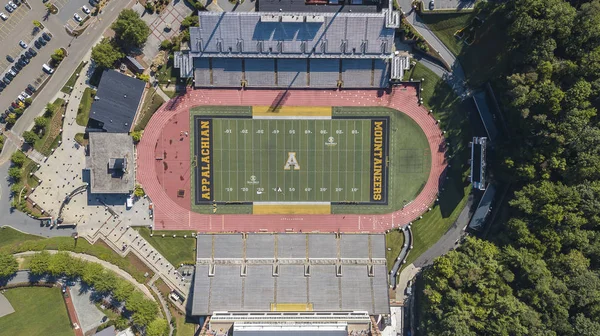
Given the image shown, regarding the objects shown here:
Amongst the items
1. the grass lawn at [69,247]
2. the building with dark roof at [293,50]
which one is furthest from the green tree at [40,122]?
the building with dark roof at [293,50]

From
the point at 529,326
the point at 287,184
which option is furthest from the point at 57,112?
the point at 529,326

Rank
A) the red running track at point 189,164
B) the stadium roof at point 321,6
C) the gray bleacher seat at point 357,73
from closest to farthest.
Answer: the stadium roof at point 321,6 → the gray bleacher seat at point 357,73 → the red running track at point 189,164

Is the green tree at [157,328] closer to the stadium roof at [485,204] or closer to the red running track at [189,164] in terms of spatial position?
the red running track at [189,164]

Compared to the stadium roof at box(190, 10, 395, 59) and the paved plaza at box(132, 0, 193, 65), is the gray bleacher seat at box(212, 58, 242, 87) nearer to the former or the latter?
the stadium roof at box(190, 10, 395, 59)

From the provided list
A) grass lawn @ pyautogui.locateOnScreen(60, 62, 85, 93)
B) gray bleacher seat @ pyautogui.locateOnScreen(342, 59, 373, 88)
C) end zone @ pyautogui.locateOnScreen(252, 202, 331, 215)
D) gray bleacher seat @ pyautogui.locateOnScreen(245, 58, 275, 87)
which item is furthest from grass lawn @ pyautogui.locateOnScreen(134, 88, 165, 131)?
gray bleacher seat @ pyautogui.locateOnScreen(342, 59, 373, 88)

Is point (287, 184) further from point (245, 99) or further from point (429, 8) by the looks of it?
point (429, 8)

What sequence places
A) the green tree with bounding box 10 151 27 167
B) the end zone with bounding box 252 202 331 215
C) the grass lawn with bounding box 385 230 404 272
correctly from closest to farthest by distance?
the green tree with bounding box 10 151 27 167 → the end zone with bounding box 252 202 331 215 → the grass lawn with bounding box 385 230 404 272
